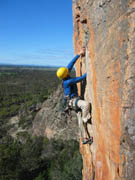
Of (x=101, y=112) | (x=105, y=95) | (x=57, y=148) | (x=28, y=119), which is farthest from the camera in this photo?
(x=28, y=119)

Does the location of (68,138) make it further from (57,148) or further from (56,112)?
(56,112)

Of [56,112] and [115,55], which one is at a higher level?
[115,55]

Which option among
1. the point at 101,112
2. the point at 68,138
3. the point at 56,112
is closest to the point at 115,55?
the point at 101,112

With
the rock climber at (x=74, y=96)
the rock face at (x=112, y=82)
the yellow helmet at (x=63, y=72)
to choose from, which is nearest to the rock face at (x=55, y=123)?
the rock climber at (x=74, y=96)

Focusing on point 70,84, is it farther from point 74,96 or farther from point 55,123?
point 55,123

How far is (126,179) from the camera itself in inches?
119

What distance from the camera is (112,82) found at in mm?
3289

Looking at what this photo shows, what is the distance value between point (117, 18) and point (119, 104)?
5.14ft

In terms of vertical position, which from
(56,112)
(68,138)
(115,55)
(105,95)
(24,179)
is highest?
(115,55)

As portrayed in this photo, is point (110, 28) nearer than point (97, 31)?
Yes

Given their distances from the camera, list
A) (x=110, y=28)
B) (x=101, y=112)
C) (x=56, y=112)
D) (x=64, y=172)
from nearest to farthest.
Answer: (x=110, y=28) → (x=101, y=112) → (x=64, y=172) → (x=56, y=112)

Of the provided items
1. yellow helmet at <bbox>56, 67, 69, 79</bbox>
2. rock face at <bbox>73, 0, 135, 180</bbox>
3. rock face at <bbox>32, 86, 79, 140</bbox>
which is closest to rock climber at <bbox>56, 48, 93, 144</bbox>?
yellow helmet at <bbox>56, 67, 69, 79</bbox>

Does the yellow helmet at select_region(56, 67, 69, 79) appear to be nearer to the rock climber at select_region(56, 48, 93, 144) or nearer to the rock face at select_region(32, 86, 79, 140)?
the rock climber at select_region(56, 48, 93, 144)

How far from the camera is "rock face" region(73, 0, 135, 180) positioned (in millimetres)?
2809
